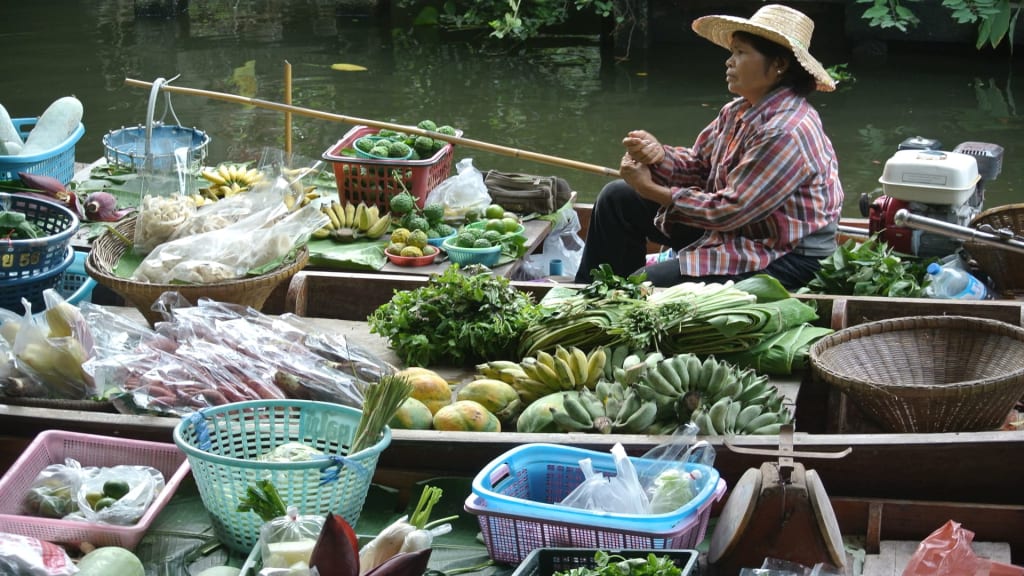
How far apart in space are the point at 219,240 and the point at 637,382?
150cm

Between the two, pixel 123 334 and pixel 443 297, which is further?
pixel 443 297

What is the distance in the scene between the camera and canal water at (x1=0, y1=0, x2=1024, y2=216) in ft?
28.2

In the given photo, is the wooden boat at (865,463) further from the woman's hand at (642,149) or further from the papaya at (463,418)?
the woman's hand at (642,149)

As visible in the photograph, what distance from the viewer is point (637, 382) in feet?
9.46

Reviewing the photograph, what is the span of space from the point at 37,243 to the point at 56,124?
1775mm

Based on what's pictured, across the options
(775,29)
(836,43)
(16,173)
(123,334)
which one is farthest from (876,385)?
(836,43)

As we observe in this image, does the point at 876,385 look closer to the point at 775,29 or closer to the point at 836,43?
the point at 775,29

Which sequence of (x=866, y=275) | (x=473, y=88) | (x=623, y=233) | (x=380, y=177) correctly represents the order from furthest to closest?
(x=473, y=88) < (x=380, y=177) < (x=623, y=233) < (x=866, y=275)

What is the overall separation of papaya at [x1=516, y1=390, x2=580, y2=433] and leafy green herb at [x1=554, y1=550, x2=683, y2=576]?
748mm

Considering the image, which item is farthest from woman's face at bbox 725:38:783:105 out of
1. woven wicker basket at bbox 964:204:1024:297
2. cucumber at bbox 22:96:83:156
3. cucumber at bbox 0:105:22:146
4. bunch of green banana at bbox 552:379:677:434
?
cucumber at bbox 0:105:22:146

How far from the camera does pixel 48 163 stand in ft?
16.0

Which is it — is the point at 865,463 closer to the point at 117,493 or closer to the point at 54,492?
the point at 117,493

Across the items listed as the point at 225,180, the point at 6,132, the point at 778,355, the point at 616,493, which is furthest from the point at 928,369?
the point at 6,132

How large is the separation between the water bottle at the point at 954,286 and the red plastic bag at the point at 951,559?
155 cm
